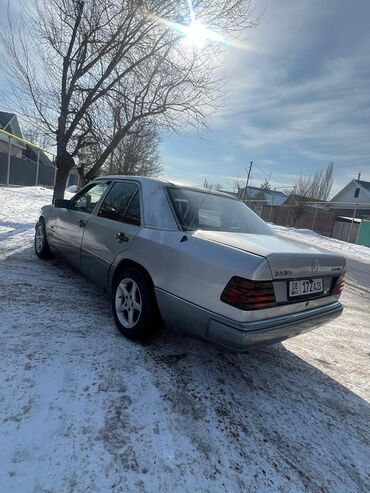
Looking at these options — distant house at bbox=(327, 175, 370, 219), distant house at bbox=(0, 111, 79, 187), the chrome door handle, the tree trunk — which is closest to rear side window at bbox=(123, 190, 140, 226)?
the chrome door handle

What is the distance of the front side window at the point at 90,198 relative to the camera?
430 cm

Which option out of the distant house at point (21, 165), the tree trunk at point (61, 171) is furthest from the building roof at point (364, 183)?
the tree trunk at point (61, 171)

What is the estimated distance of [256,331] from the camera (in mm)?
2402

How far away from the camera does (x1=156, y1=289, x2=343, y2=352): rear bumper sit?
239 centimetres

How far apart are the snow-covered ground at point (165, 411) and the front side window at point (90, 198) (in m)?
1.28

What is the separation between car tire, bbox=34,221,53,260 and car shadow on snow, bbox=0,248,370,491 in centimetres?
249

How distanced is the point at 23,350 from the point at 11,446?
1009mm

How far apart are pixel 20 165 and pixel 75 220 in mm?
19447

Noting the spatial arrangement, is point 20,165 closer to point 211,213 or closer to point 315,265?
point 211,213

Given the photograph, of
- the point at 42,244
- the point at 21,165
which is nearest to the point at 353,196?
the point at 21,165

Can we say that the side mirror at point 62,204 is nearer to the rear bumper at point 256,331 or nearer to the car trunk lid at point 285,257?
the car trunk lid at point 285,257

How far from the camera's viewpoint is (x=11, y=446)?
185cm

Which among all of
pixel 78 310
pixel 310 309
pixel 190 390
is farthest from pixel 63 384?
pixel 310 309

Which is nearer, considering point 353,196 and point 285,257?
point 285,257
